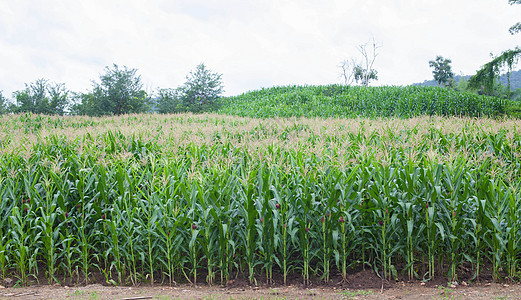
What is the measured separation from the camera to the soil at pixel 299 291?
381 centimetres

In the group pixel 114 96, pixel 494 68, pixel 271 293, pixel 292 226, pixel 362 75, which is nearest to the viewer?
pixel 271 293

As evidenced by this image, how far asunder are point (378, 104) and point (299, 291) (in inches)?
851

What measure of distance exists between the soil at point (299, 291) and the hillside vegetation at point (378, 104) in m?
14.8

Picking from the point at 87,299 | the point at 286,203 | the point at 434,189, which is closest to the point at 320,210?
the point at 286,203

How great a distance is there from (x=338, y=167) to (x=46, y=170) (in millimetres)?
4567

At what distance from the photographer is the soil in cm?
381

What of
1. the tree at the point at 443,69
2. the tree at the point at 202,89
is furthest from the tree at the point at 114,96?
the tree at the point at 443,69

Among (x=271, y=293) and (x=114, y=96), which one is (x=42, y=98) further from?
(x=271, y=293)

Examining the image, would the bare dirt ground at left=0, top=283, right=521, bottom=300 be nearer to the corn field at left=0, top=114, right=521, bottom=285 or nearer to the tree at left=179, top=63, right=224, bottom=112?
the corn field at left=0, top=114, right=521, bottom=285

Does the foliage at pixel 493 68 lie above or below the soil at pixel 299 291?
above

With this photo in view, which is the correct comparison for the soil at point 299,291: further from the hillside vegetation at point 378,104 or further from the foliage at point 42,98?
the foliage at point 42,98

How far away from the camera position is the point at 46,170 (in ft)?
18.1

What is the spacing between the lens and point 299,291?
401cm

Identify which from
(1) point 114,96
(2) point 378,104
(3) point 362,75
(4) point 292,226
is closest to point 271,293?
(4) point 292,226
